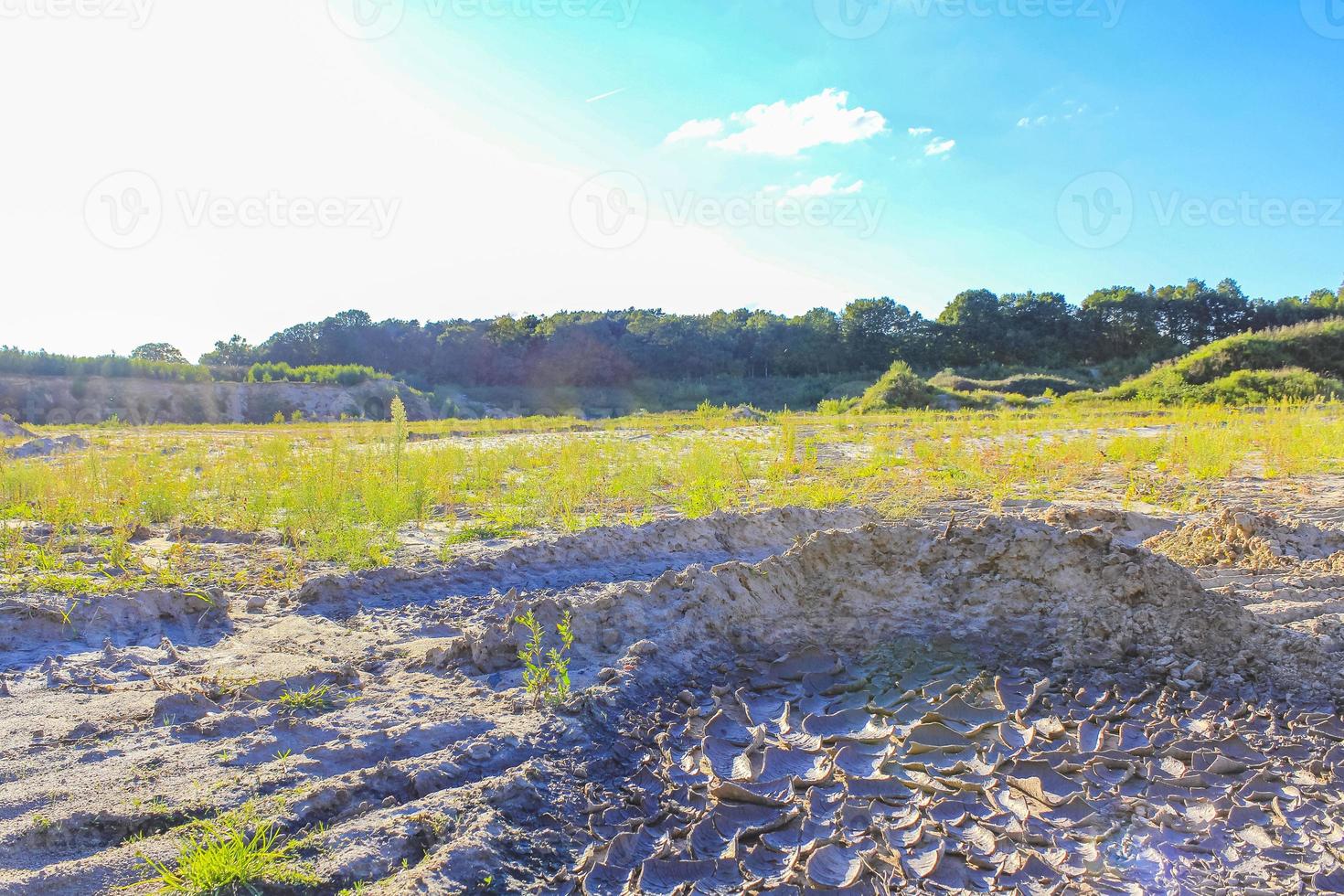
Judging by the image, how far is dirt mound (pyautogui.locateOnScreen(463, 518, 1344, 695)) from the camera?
3.69 meters

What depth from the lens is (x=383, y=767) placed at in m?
2.66

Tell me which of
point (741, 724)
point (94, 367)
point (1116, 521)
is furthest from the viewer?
point (94, 367)

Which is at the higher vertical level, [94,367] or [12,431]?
[94,367]

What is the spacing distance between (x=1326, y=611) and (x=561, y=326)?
48460mm

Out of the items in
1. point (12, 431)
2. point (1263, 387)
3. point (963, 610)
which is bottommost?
point (963, 610)

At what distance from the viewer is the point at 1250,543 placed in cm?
514

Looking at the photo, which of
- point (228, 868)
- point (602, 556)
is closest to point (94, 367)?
point (602, 556)

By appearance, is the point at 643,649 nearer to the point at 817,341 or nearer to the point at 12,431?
the point at 12,431

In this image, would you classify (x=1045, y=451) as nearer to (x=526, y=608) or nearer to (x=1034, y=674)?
(x=1034, y=674)

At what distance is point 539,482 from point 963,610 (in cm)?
525

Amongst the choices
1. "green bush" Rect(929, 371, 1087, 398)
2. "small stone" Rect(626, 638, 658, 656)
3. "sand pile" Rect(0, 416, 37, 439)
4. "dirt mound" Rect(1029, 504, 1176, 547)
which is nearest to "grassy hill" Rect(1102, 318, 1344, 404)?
"green bush" Rect(929, 371, 1087, 398)

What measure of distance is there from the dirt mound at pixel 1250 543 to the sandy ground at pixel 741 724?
26 millimetres

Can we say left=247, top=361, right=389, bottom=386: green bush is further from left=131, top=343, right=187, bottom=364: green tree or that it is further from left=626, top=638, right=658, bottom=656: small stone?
left=626, top=638, right=658, bottom=656: small stone

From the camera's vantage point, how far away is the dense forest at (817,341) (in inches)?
1822
